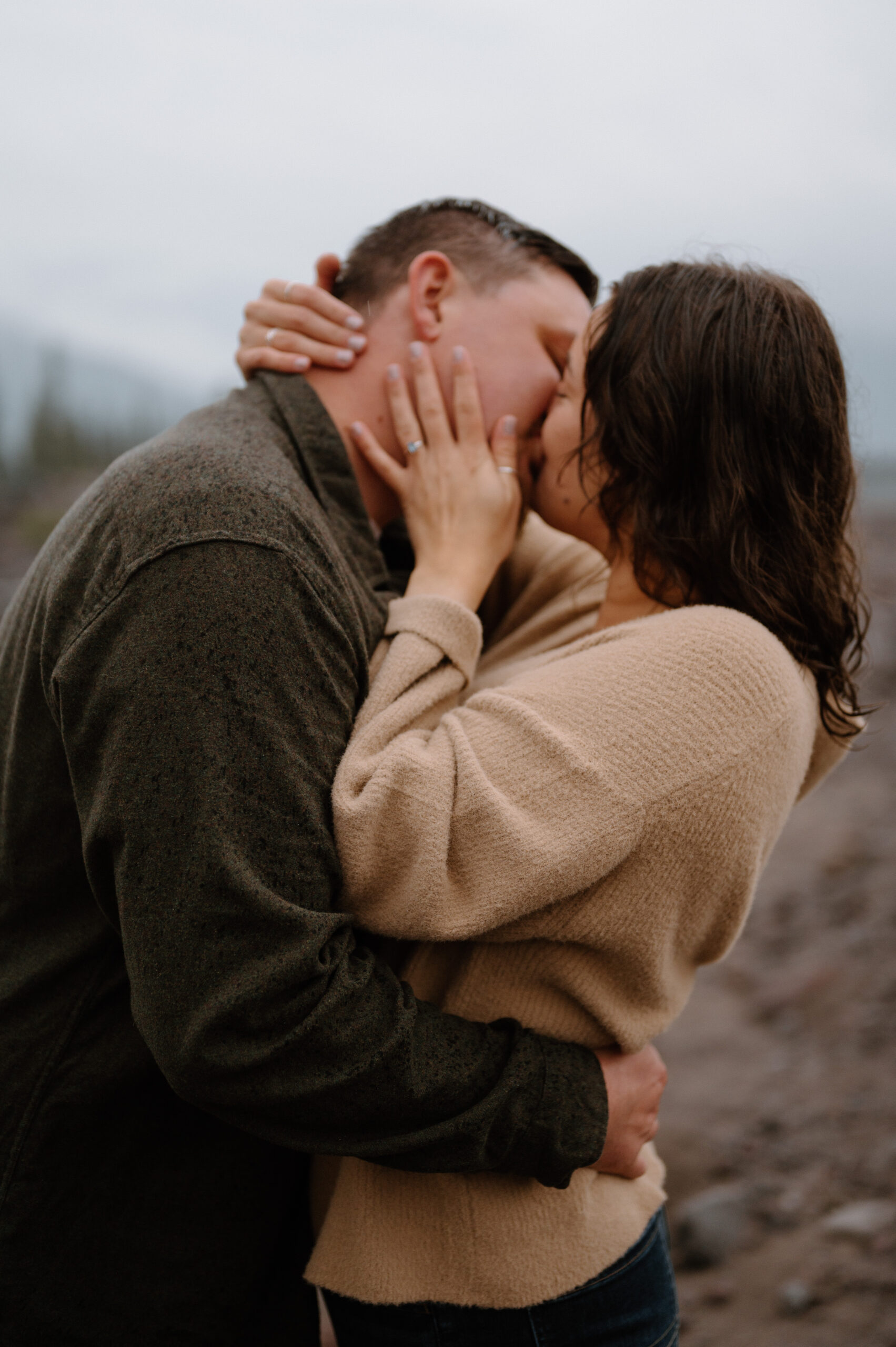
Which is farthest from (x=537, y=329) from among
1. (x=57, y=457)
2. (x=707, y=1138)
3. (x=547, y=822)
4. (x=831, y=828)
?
(x=57, y=457)

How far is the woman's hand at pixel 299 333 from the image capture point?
1632mm

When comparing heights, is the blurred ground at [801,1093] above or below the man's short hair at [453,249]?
below

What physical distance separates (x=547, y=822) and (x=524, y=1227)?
1.99ft

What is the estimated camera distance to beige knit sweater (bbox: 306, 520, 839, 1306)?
1.17 m

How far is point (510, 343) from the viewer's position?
1730 millimetres

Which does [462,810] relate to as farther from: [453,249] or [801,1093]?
[801,1093]

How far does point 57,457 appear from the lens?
42938 millimetres

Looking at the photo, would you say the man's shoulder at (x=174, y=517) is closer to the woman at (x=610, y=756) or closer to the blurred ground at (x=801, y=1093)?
the woman at (x=610, y=756)

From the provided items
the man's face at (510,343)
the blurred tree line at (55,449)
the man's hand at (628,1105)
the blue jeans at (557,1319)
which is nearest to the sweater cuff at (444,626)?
the man's face at (510,343)

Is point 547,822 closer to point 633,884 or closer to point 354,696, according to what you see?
point 633,884

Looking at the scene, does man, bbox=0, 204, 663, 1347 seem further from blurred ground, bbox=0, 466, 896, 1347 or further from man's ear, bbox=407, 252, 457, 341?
blurred ground, bbox=0, 466, 896, 1347

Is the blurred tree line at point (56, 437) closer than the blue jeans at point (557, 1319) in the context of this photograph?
No

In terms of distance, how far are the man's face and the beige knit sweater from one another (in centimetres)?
53

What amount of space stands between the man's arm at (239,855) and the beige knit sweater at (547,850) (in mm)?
93
